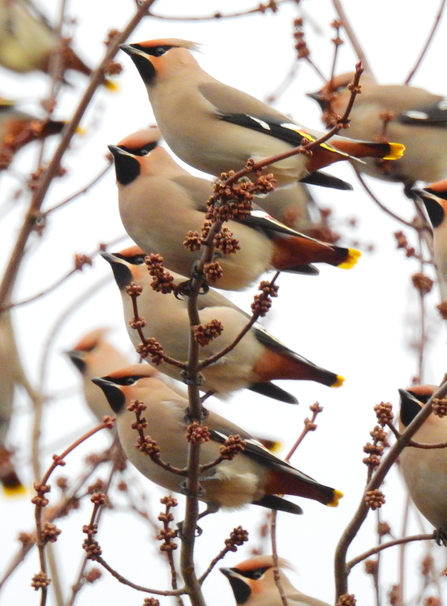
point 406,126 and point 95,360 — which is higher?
point 406,126

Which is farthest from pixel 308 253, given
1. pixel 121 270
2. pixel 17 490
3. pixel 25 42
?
pixel 25 42

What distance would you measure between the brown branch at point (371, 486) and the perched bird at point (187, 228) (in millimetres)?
899

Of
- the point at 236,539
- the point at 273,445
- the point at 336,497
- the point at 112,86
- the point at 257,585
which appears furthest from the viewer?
the point at 112,86

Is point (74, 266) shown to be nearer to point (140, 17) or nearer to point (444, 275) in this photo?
point (140, 17)

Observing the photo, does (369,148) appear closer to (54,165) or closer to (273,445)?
(54,165)

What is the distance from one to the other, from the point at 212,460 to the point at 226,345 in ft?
1.27

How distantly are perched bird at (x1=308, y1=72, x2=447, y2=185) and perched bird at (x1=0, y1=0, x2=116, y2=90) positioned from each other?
169cm

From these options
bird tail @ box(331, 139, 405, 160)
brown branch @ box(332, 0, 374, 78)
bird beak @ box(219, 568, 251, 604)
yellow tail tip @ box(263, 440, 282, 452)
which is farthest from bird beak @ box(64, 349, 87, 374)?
bird tail @ box(331, 139, 405, 160)

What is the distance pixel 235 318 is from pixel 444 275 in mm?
910

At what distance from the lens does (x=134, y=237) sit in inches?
135

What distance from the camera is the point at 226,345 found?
11.5ft

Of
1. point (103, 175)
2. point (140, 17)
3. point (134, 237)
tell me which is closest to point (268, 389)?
point (134, 237)

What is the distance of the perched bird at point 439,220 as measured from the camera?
399 centimetres

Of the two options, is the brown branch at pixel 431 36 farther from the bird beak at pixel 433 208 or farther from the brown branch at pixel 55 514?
the brown branch at pixel 55 514
